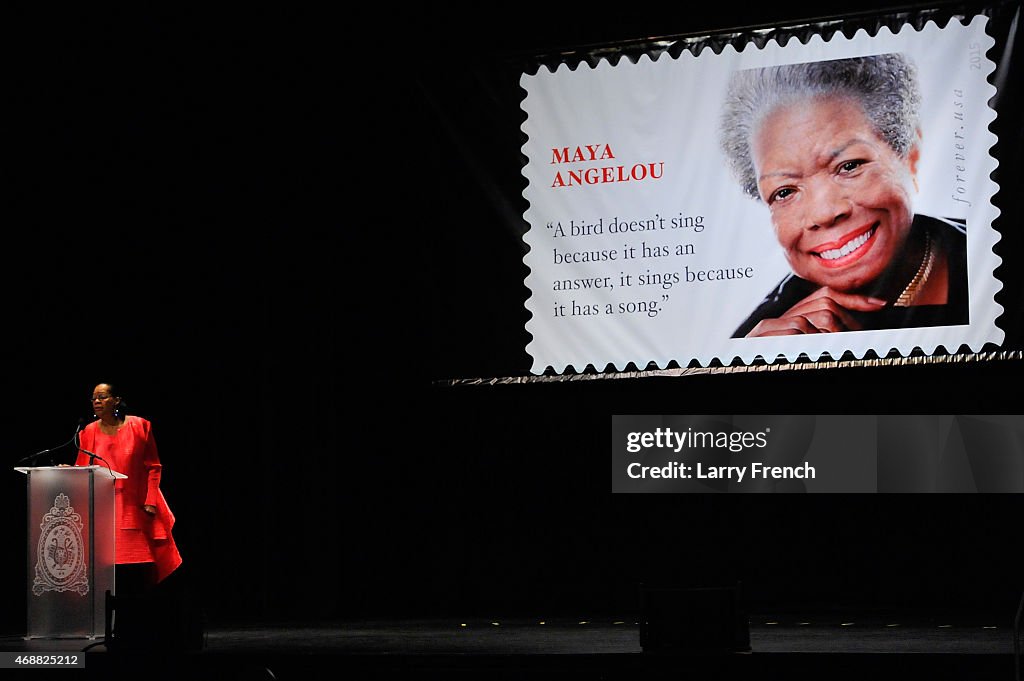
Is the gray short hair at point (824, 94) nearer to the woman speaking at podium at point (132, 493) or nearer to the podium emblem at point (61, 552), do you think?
the woman speaking at podium at point (132, 493)

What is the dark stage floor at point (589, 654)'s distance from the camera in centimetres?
468

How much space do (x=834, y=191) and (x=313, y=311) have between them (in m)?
2.56

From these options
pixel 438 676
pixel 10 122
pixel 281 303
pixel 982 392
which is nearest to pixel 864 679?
pixel 438 676

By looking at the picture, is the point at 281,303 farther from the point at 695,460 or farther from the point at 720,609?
the point at 720,609

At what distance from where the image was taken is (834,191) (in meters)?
5.89

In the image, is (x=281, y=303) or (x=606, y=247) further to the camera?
(x=281, y=303)

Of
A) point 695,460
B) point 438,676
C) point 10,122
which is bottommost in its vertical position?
point 438,676

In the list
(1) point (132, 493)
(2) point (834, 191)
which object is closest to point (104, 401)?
(1) point (132, 493)

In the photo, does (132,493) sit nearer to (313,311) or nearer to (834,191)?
(313,311)

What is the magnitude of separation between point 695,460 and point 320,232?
2.14 metres

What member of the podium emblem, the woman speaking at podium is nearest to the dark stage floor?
the podium emblem

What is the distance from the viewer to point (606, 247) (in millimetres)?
6309

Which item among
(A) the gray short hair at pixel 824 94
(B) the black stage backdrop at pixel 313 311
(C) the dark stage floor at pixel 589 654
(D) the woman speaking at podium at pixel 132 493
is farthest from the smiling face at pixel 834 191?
(D) the woman speaking at podium at pixel 132 493

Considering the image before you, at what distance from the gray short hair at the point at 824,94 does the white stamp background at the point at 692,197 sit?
0.15ft
